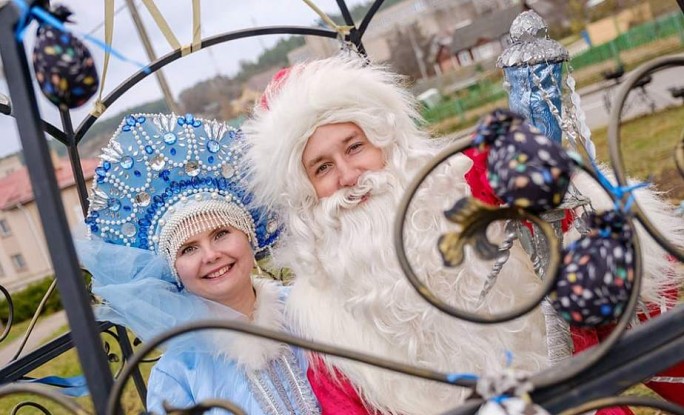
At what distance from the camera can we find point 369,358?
625 millimetres

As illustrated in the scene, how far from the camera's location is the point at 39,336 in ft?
34.9

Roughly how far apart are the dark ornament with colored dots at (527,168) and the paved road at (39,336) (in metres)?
9.65

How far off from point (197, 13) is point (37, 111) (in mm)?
1117

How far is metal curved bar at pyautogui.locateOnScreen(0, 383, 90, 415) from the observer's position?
24.2 inches

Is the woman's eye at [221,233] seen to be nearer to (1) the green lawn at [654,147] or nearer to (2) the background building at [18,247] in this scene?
(1) the green lawn at [654,147]

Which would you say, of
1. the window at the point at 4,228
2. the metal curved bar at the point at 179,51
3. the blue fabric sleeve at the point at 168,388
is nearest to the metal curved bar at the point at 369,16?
the metal curved bar at the point at 179,51

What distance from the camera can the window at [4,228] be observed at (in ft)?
91.0

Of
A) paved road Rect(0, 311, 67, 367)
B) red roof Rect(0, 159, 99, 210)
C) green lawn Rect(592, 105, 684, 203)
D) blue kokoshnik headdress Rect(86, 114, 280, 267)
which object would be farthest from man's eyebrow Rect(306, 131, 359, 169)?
red roof Rect(0, 159, 99, 210)

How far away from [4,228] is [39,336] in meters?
20.0

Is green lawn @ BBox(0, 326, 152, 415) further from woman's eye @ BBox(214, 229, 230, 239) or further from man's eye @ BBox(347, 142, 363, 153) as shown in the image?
man's eye @ BBox(347, 142, 363, 153)

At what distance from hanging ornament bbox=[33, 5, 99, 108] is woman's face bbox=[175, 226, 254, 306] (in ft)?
2.91

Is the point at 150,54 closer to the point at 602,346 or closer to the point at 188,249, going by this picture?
the point at 188,249

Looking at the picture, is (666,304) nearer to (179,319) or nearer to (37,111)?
(179,319)

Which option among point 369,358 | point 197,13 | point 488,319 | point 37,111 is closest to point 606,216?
point 488,319
